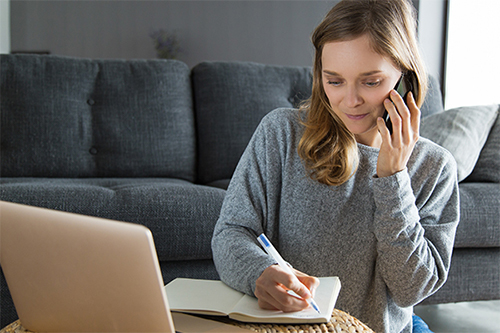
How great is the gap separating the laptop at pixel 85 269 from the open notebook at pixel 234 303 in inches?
5.9

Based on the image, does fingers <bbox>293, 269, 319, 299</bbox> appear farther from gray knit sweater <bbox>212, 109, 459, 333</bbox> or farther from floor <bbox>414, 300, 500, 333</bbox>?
floor <bbox>414, 300, 500, 333</bbox>

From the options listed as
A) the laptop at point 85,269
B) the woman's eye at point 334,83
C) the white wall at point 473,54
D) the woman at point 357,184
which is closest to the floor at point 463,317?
the woman at point 357,184

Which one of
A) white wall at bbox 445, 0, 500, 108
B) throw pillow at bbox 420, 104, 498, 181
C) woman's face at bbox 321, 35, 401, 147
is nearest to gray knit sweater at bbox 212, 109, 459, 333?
woman's face at bbox 321, 35, 401, 147

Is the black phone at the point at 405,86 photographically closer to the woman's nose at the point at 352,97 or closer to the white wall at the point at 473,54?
the woman's nose at the point at 352,97

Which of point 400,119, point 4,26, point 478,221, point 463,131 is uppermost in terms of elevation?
point 4,26

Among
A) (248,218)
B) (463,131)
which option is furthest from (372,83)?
(463,131)

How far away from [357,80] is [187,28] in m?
4.51

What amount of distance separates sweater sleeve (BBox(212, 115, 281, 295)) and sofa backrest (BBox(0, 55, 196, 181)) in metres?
0.98

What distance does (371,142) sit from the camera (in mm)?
937

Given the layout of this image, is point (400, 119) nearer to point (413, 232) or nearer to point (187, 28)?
point (413, 232)

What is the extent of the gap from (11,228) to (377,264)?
67cm

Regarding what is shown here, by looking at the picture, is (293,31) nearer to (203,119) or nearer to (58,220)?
(203,119)

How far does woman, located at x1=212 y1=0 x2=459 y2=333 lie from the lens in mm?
784

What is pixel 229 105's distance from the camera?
6.23 ft
